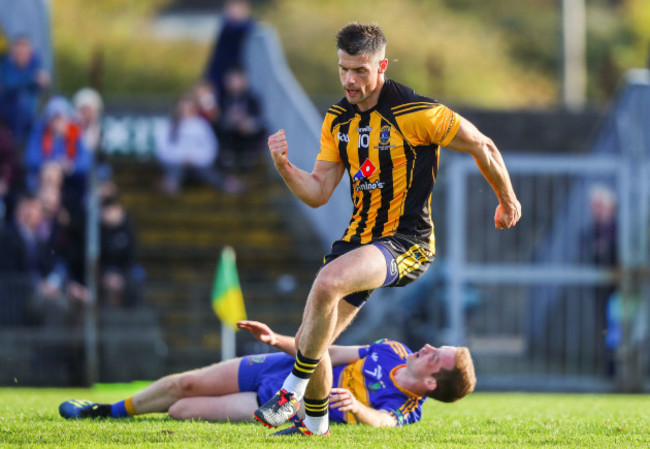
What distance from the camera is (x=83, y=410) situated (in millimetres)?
7246

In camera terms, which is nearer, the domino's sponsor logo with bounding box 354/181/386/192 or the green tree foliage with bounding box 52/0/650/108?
the domino's sponsor logo with bounding box 354/181/386/192

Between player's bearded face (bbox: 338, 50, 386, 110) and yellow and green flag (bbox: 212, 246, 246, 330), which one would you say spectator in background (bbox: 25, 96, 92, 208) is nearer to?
yellow and green flag (bbox: 212, 246, 246, 330)

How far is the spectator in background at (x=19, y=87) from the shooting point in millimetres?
16375

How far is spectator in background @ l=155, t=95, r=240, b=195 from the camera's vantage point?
1661 centimetres

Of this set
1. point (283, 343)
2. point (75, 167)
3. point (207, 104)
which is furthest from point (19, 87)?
point (283, 343)

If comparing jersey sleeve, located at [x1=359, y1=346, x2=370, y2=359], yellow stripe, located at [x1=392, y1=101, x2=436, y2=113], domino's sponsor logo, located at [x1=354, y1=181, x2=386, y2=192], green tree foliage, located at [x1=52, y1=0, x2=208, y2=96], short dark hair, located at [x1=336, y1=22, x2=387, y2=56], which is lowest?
jersey sleeve, located at [x1=359, y1=346, x2=370, y2=359]

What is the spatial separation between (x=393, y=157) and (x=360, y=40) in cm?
71

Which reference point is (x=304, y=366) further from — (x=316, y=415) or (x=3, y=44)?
(x=3, y=44)

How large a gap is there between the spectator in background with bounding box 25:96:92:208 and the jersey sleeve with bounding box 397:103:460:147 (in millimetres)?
9075

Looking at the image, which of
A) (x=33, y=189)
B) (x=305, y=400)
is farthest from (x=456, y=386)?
(x=33, y=189)

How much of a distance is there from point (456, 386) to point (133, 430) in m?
1.99

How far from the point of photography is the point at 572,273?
43.3ft

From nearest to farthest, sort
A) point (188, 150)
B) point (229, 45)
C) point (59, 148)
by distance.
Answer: point (59, 148) < point (188, 150) < point (229, 45)

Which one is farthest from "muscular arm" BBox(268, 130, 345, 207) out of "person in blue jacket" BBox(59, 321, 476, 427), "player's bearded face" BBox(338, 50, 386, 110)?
"person in blue jacket" BBox(59, 321, 476, 427)
